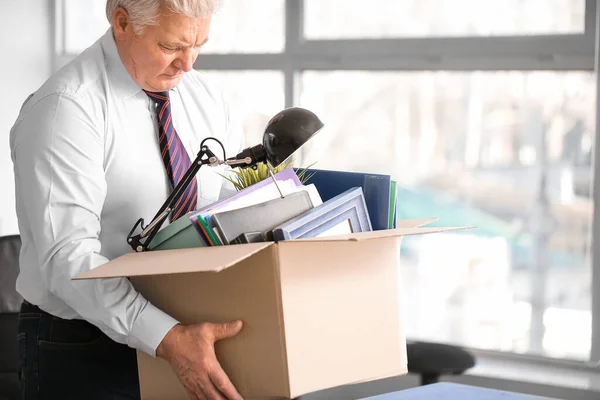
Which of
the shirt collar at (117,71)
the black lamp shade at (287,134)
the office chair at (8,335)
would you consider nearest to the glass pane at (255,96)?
the office chair at (8,335)

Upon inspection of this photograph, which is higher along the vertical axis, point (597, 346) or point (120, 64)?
point (120, 64)

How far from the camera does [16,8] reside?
145 inches

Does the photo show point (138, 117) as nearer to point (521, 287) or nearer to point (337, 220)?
point (337, 220)

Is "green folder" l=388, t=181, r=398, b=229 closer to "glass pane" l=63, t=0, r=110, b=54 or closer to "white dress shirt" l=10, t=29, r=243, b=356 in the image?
"white dress shirt" l=10, t=29, r=243, b=356

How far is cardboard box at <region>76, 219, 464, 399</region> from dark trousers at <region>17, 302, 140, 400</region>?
161mm

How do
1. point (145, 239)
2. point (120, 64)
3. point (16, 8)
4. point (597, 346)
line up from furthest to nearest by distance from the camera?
point (16, 8) → point (597, 346) → point (120, 64) → point (145, 239)

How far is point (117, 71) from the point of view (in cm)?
157

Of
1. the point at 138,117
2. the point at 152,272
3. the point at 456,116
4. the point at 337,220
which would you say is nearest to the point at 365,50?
the point at 456,116

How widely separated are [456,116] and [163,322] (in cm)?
191

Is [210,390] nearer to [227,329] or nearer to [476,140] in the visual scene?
[227,329]

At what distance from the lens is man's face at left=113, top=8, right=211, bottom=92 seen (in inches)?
57.3

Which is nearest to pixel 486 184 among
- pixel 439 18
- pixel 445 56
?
pixel 445 56

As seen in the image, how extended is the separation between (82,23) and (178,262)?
299cm

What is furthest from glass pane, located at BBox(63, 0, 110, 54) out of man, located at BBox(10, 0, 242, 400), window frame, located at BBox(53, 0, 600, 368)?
man, located at BBox(10, 0, 242, 400)
